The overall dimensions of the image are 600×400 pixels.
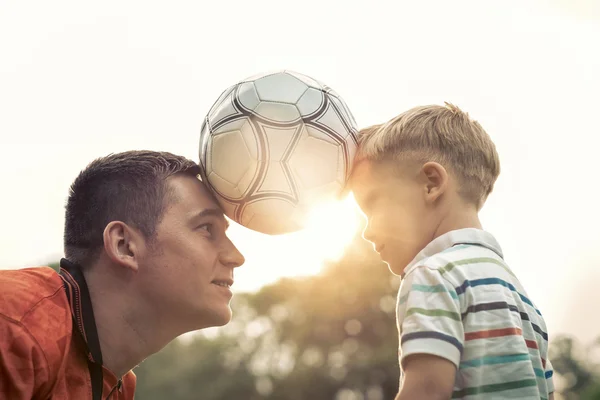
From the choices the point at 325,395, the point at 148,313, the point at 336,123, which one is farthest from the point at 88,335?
the point at 325,395

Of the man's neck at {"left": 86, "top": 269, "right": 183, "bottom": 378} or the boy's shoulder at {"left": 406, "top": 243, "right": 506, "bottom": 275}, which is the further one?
the man's neck at {"left": 86, "top": 269, "right": 183, "bottom": 378}

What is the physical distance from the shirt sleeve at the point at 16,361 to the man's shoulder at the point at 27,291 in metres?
0.07

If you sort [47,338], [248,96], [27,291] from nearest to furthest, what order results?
[47,338] → [27,291] → [248,96]

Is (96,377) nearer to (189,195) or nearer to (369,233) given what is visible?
(189,195)

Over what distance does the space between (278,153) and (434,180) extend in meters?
0.89

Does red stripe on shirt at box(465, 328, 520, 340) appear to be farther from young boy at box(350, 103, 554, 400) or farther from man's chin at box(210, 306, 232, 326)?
man's chin at box(210, 306, 232, 326)

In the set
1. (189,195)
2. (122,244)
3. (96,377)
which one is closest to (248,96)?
(189,195)

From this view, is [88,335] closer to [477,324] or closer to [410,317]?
[410,317]

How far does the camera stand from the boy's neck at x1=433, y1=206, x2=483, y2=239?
3805mm

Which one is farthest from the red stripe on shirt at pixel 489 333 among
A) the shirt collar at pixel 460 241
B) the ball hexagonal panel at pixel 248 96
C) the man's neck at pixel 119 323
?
the man's neck at pixel 119 323

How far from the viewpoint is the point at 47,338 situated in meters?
3.76

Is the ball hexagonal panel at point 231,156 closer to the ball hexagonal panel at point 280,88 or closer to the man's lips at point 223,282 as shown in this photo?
the ball hexagonal panel at point 280,88

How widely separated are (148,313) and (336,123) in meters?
1.61

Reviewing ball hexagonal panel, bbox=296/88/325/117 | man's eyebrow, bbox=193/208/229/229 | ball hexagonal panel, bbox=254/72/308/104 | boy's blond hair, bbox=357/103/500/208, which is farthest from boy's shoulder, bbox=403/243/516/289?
man's eyebrow, bbox=193/208/229/229
